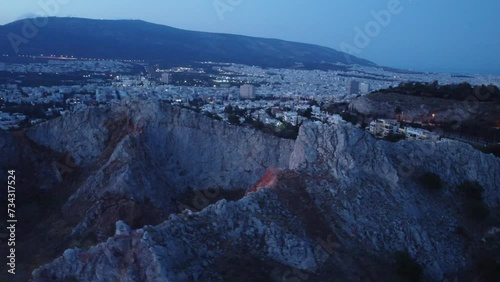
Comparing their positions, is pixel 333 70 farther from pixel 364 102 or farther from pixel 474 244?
pixel 474 244

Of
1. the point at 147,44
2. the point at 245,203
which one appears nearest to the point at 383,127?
the point at 245,203

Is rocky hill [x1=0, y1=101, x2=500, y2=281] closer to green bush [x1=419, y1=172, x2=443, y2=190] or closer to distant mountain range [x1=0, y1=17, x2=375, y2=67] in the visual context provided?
green bush [x1=419, y1=172, x2=443, y2=190]

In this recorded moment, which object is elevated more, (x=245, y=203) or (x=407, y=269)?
(x=245, y=203)

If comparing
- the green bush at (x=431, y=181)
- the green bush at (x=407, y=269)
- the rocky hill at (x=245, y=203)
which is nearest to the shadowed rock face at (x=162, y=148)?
the rocky hill at (x=245, y=203)

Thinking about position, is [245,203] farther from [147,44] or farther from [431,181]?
[147,44]

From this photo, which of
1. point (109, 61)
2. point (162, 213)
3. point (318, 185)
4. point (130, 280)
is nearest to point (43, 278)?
point (130, 280)

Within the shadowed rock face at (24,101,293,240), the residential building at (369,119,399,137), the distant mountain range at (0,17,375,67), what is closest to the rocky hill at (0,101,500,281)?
the shadowed rock face at (24,101,293,240)
